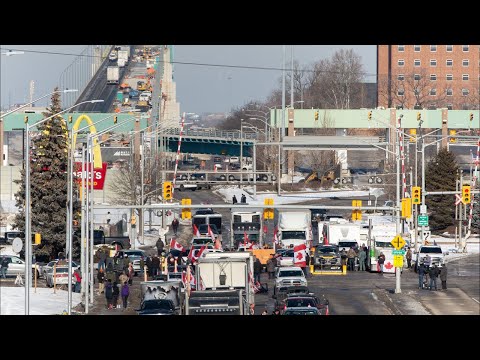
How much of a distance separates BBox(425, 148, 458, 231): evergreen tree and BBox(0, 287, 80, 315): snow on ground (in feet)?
117

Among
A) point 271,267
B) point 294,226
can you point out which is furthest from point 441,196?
point 271,267

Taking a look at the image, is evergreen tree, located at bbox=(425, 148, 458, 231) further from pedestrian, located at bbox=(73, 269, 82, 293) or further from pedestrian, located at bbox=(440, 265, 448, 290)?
pedestrian, located at bbox=(73, 269, 82, 293)

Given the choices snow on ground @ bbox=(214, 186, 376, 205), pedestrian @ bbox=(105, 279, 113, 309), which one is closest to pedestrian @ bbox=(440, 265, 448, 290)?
pedestrian @ bbox=(105, 279, 113, 309)

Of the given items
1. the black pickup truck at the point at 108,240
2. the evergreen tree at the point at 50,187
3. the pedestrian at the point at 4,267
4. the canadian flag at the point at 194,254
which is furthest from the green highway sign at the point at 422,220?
the pedestrian at the point at 4,267

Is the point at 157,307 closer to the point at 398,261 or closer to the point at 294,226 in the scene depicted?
the point at 398,261

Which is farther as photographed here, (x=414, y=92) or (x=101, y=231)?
(x=414, y=92)

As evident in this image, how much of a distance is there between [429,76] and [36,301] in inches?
5144

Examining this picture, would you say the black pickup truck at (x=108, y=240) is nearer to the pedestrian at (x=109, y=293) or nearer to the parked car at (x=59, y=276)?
the parked car at (x=59, y=276)

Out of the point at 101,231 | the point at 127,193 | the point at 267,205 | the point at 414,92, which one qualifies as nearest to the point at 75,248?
the point at 101,231

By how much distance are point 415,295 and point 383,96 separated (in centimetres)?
12172

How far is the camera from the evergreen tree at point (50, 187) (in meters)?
65.7
